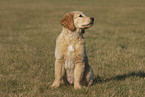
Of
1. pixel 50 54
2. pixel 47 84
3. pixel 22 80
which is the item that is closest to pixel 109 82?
pixel 47 84

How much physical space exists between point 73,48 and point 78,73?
0.52 m

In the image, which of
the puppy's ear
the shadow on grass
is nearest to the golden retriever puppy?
the puppy's ear

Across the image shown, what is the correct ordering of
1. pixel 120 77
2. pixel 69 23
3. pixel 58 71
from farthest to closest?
pixel 120 77
pixel 58 71
pixel 69 23

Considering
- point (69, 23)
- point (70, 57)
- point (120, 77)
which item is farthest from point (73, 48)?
point (120, 77)

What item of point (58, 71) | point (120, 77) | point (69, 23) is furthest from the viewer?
point (120, 77)

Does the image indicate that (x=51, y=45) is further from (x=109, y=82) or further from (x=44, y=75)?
(x=109, y=82)

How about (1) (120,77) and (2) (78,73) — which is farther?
(1) (120,77)


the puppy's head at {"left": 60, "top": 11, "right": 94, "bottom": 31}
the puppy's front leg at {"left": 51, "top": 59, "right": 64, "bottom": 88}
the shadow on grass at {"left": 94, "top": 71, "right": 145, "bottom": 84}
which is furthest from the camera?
the shadow on grass at {"left": 94, "top": 71, "right": 145, "bottom": 84}

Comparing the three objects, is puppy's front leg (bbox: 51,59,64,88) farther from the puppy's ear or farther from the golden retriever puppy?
the puppy's ear

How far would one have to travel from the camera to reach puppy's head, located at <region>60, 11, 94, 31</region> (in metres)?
4.37

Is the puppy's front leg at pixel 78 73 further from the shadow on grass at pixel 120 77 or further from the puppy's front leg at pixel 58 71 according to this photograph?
the shadow on grass at pixel 120 77

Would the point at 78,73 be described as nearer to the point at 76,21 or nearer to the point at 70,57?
the point at 70,57

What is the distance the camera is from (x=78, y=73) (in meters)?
4.45

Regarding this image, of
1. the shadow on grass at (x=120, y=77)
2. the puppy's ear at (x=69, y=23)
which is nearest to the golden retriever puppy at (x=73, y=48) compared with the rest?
the puppy's ear at (x=69, y=23)
